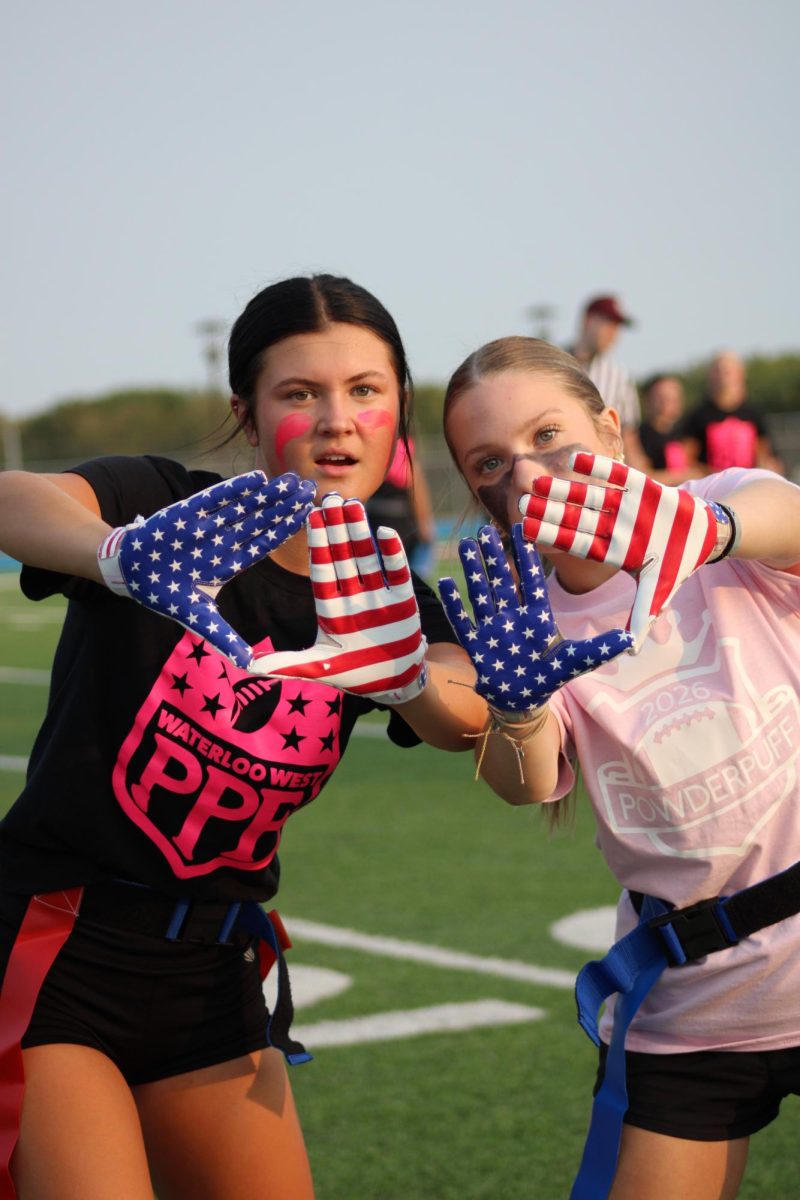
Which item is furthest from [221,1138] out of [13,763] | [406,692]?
[13,763]

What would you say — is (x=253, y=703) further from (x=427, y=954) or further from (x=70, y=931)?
(x=427, y=954)

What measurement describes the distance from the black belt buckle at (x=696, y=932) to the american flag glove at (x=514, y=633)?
51 cm

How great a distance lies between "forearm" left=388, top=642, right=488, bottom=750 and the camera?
2.55 meters

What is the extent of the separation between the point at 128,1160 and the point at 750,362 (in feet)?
206

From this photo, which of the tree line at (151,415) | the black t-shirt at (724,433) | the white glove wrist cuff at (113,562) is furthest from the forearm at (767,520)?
the tree line at (151,415)

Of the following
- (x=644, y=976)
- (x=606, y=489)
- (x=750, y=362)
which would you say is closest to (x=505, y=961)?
(x=644, y=976)

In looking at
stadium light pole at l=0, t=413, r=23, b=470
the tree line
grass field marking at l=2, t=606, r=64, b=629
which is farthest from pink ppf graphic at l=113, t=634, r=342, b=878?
stadium light pole at l=0, t=413, r=23, b=470

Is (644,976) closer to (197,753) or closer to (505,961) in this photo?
(197,753)

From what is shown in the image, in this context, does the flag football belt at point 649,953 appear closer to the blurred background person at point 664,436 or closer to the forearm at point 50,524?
the forearm at point 50,524

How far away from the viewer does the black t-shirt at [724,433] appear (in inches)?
476

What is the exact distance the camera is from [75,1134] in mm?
2516

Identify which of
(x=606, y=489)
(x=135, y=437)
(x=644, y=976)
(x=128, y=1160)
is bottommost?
(x=135, y=437)

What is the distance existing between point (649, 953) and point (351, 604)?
81 cm

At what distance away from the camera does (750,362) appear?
6291 centimetres
